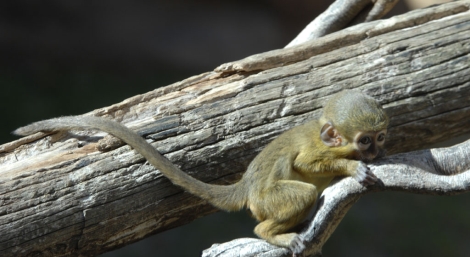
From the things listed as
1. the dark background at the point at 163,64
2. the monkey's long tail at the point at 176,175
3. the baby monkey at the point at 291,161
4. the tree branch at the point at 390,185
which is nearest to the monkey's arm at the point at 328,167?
the baby monkey at the point at 291,161

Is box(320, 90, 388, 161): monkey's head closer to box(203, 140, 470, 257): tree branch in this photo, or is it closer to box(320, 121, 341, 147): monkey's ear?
box(320, 121, 341, 147): monkey's ear

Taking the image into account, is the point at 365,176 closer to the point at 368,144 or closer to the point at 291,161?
the point at 368,144

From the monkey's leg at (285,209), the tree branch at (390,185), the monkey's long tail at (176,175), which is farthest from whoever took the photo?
the monkey's long tail at (176,175)

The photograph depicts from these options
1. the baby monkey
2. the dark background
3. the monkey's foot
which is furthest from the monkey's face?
the dark background

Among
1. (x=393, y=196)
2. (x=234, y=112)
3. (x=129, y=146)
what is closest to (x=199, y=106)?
(x=234, y=112)

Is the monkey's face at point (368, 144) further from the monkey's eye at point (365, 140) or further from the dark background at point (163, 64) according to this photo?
the dark background at point (163, 64)

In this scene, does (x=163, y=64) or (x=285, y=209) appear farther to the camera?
(x=163, y=64)

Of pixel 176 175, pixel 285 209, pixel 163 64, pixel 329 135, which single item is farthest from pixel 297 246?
pixel 163 64

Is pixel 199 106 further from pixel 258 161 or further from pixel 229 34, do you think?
pixel 229 34
